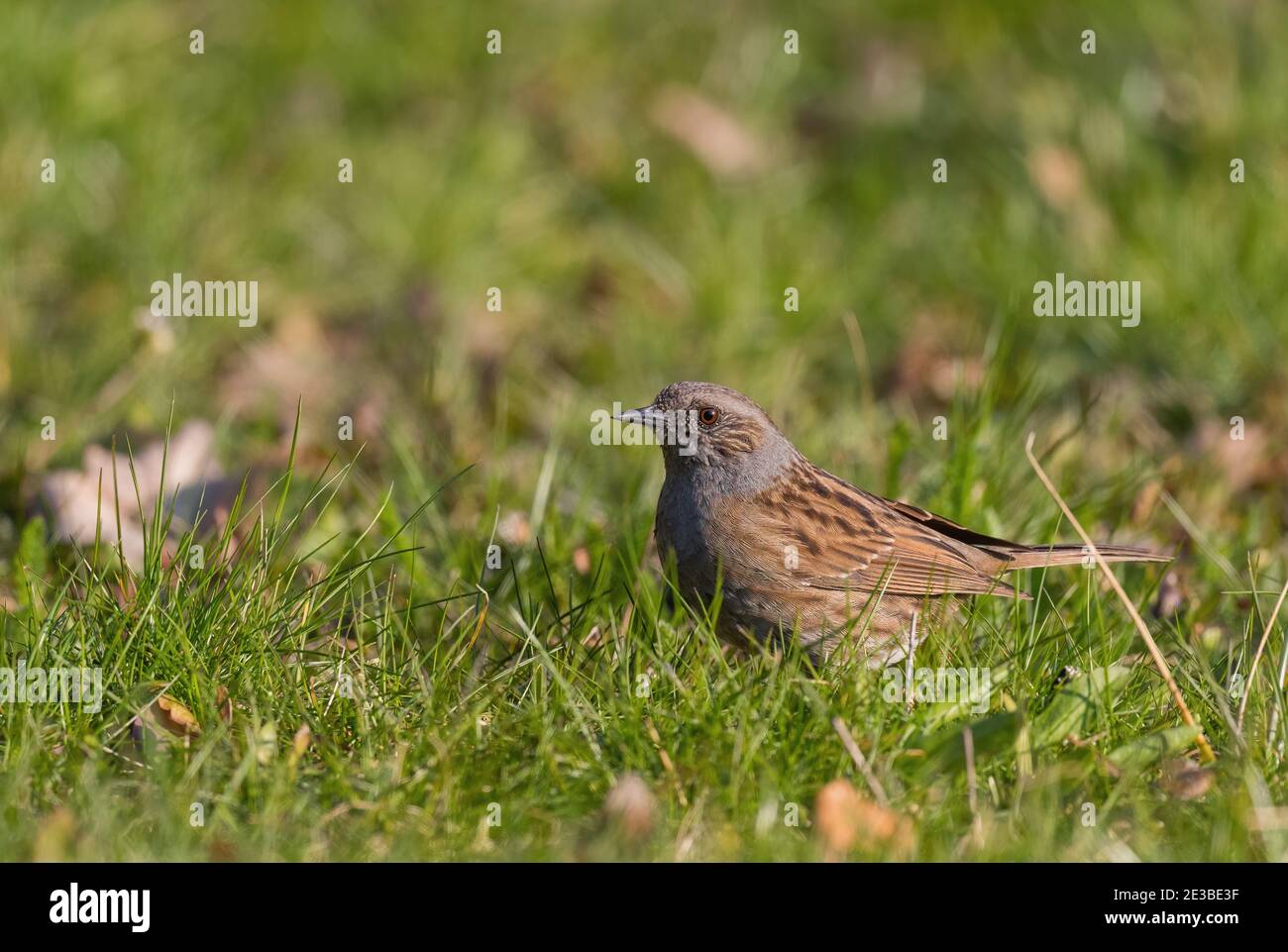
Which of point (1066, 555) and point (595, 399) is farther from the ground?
point (595, 399)

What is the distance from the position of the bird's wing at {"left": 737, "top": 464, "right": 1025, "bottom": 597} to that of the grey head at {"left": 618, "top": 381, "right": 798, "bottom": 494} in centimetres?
9

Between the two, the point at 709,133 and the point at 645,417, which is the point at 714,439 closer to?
the point at 645,417

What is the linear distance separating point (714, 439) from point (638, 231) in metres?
3.85

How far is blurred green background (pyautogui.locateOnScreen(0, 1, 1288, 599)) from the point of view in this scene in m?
7.27

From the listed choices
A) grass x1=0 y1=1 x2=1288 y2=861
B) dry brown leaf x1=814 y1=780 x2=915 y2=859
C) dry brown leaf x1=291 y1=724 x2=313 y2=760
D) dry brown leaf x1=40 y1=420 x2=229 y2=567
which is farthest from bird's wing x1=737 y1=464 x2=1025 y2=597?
dry brown leaf x1=40 y1=420 x2=229 y2=567

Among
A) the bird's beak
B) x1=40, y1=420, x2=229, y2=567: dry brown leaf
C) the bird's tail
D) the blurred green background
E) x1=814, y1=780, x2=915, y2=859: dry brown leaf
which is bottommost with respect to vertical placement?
x1=814, y1=780, x2=915, y2=859: dry brown leaf

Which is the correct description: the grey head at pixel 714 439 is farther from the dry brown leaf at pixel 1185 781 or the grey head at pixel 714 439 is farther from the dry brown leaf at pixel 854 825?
the dry brown leaf at pixel 1185 781

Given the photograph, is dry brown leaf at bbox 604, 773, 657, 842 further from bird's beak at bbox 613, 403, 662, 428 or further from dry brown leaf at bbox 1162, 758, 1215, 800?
bird's beak at bbox 613, 403, 662, 428

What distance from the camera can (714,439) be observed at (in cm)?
569

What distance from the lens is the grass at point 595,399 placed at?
170 inches

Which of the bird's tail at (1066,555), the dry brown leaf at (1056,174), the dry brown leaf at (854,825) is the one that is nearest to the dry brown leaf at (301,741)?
the dry brown leaf at (854,825)

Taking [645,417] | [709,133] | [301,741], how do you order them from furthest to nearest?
[709,133], [645,417], [301,741]

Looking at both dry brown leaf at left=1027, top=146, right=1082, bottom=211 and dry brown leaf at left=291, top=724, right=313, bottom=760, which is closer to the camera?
dry brown leaf at left=291, top=724, right=313, bottom=760

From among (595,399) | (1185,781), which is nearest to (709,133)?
(595,399)
